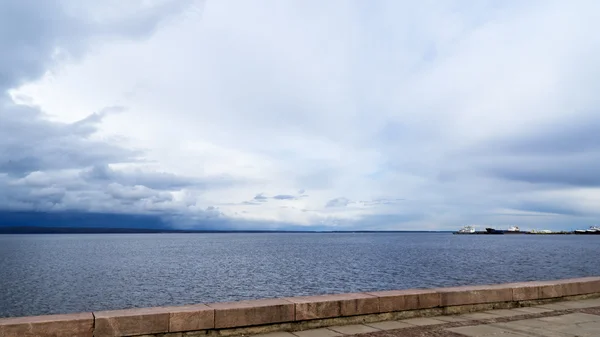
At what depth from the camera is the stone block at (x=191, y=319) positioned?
695 cm

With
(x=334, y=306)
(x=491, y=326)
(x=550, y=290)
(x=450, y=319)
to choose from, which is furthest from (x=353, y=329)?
(x=550, y=290)

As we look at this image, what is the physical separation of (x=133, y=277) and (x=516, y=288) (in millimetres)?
39178

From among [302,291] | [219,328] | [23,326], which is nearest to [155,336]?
[219,328]

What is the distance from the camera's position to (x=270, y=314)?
24.6 ft

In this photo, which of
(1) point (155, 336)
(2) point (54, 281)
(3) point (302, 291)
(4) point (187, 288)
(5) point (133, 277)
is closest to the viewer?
(1) point (155, 336)

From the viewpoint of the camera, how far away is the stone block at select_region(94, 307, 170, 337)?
Result: 21.8 ft

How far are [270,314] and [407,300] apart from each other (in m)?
2.77

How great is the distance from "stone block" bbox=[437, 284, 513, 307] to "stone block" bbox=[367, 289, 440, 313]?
22 centimetres

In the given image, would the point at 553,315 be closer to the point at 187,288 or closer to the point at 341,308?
the point at 341,308

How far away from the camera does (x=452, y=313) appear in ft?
29.9

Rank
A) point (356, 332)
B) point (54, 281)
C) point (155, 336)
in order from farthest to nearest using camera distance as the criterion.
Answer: point (54, 281) < point (356, 332) < point (155, 336)

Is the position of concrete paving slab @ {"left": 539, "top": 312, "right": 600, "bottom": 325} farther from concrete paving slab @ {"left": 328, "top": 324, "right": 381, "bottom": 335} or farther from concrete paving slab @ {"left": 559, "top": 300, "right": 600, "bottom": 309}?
concrete paving slab @ {"left": 328, "top": 324, "right": 381, "bottom": 335}

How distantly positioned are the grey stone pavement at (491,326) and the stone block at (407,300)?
0.86 feet

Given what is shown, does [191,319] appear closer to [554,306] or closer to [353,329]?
[353,329]
